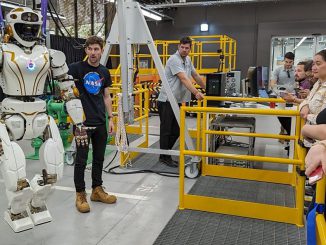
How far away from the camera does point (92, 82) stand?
11.0 feet

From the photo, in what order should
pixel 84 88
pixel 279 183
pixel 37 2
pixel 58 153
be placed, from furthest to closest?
pixel 279 183 → pixel 84 88 → pixel 37 2 → pixel 58 153

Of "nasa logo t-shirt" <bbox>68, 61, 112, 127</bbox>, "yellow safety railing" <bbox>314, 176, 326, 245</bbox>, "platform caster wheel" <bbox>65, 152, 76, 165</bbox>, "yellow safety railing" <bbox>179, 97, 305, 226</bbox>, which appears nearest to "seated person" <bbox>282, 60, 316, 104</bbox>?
"yellow safety railing" <bbox>179, 97, 305, 226</bbox>

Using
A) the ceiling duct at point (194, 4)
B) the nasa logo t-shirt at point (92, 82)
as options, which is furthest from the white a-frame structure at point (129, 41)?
the ceiling duct at point (194, 4)

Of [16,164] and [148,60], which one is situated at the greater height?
[148,60]

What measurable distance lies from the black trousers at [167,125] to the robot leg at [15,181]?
251 centimetres

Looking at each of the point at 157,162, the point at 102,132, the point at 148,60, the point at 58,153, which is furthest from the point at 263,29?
the point at 58,153

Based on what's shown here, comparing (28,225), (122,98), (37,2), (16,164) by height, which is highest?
(37,2)

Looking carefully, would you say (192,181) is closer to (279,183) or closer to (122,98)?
(279,183)

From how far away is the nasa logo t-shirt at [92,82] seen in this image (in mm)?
3350

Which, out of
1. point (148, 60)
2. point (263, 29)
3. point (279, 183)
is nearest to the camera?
point (279, 183)

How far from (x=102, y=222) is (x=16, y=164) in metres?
1.04

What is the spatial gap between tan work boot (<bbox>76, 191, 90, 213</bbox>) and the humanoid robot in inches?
23.3

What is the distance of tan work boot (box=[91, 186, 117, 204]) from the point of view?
362 cm

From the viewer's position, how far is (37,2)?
123 inches
